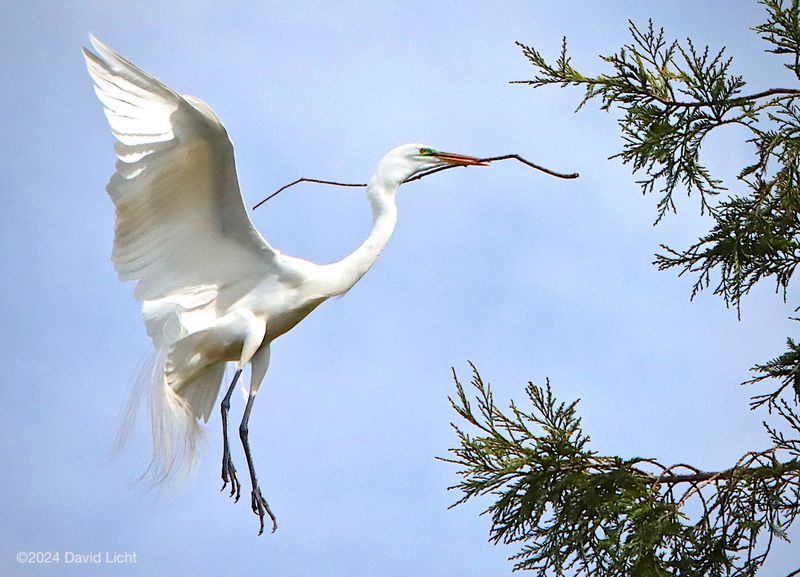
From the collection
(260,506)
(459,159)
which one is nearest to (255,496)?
(260,506)

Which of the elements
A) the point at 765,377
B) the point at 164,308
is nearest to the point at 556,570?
the point at 765,377

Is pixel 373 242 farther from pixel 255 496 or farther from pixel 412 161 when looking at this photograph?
pixel 255 496

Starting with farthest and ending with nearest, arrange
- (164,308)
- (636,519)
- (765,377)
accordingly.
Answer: (164,308) → (765,377) → (636,519)

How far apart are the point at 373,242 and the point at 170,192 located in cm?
111

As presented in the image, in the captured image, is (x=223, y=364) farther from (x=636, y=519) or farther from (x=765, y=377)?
(x=765, y=377)

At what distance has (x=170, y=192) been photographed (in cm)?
582

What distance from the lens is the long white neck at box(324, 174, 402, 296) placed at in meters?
6.23

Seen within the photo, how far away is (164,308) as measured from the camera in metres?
6.08

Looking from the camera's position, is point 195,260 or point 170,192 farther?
point 195,260

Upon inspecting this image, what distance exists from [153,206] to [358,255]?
1.12 metres

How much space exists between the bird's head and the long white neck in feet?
0.13

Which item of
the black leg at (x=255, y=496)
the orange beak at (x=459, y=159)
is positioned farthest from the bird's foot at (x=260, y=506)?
the orange beak at (x=459, y=159)

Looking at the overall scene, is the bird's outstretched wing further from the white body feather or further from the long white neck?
the long white neck

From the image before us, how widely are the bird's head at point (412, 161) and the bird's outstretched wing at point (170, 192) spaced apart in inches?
29.1
